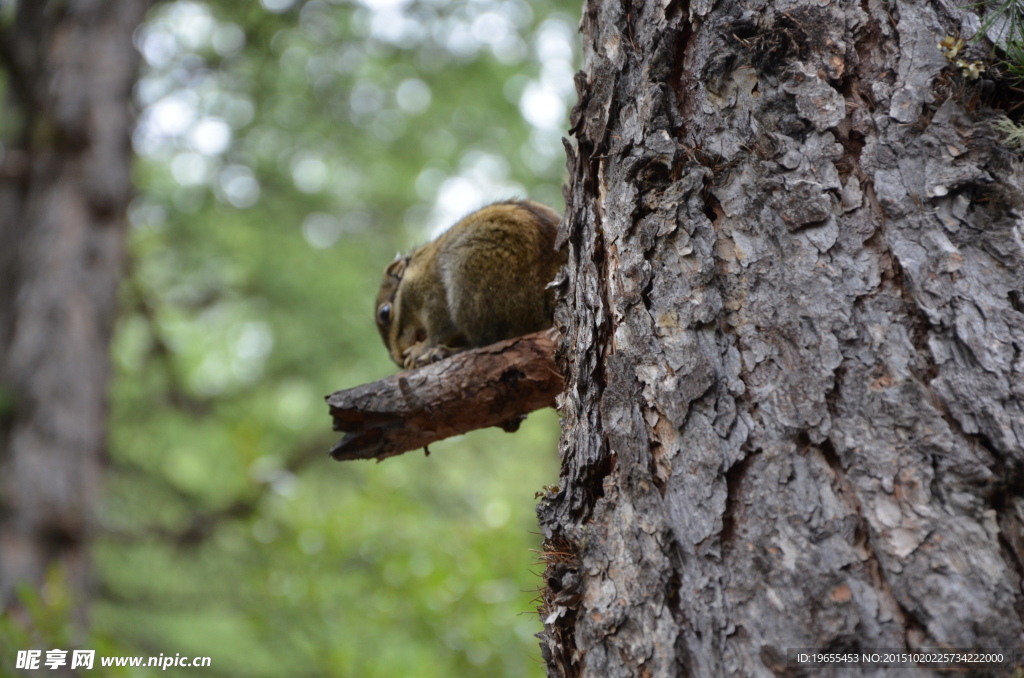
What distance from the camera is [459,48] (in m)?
7.98

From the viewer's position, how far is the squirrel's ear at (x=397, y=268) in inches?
174

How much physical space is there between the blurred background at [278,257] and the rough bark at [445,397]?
120 inches

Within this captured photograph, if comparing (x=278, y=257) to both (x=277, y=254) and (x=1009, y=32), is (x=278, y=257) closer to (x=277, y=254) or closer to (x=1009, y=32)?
(x=277, y=254)

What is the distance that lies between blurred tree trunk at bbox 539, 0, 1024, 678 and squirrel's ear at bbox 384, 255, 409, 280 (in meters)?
2.57

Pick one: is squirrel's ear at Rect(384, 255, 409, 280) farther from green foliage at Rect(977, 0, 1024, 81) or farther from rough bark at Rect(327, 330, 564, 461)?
green foliage at Rect(977, 0, 1024, 81)

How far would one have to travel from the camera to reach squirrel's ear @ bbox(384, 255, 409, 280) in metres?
4.41

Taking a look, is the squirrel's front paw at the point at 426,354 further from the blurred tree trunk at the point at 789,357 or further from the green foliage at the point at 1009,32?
the green foliage at the point at 1009,32

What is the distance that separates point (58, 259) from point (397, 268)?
2858 millimetres

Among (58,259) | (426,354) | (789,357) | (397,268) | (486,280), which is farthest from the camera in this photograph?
(58,259)

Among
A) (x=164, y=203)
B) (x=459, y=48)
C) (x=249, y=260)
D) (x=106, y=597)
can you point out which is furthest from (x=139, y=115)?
(x=106, y=597)

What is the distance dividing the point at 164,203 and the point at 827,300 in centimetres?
721

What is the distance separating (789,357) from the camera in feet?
4.95

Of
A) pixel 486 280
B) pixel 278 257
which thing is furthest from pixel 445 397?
pixel 278 257

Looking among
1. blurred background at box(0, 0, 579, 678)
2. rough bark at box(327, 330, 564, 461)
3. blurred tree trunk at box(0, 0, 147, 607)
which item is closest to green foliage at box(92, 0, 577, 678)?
blurred background at box(0, 0, 579, 678)
